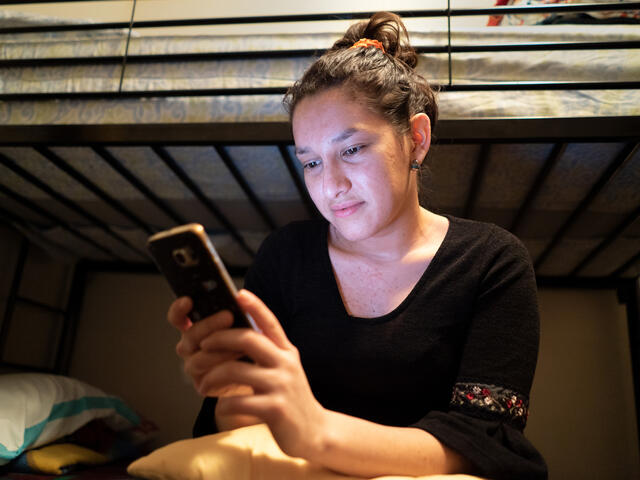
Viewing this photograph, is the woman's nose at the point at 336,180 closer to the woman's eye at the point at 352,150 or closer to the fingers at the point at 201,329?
the woman's eye at the point at 352,150

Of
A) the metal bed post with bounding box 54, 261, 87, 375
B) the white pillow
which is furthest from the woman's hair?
the metal bed post with bounding box 54, 261, 87, 375

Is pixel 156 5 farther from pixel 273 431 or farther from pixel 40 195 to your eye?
pixel 273 431

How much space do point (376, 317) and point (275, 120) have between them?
0.72m

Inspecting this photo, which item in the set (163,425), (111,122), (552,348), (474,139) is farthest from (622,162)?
(163,425)

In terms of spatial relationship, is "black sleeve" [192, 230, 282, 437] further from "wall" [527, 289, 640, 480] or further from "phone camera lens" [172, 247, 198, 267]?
"wall" [527, 289, 640, 480]

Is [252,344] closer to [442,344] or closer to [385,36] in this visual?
[442,344]

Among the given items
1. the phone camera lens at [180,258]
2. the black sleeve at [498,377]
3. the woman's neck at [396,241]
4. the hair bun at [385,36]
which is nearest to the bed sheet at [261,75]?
the hair bun at [385,36]

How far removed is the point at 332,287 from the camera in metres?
0.73

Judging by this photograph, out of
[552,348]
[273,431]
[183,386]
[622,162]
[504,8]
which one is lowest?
[273,431]

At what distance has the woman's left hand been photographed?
0.40m

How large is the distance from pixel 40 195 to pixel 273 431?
162cm

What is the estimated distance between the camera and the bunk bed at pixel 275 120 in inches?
45.6

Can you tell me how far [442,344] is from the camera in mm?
653

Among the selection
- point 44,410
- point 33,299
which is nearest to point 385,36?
point 44,410
